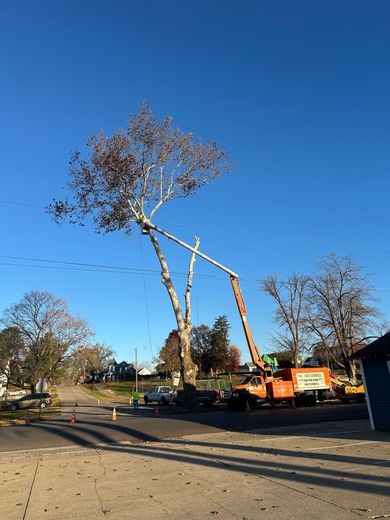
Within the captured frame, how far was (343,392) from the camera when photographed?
31953mm

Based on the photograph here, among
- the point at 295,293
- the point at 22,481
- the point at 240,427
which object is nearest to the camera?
the point at 22,481

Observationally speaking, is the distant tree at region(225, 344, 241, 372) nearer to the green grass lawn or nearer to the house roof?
the green grass lawn

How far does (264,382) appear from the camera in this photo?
27.8 m

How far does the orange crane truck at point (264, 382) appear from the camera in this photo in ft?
88.9

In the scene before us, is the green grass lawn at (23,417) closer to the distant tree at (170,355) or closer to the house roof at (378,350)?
the house roof at (378,350)

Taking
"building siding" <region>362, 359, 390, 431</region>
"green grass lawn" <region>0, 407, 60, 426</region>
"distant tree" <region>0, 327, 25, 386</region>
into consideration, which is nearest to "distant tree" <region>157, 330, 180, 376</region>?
"distant tree" <region>0, 327, 25, 386</region>

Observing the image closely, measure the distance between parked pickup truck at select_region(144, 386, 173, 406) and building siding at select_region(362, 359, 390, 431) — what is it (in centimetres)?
2873

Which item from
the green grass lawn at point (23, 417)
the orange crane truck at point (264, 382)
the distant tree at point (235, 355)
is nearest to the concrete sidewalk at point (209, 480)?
the green grass lawn at point (23, 417)

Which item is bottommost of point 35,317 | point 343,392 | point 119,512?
point 119,512

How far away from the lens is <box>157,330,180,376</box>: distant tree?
87156 millimetres

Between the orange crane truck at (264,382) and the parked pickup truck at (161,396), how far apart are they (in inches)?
548

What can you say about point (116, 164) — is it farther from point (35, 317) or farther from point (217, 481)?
point (35, 317)

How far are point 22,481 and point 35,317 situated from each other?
2117 inches

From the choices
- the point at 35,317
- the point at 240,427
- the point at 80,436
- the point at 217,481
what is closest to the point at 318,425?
the point at 240,427
